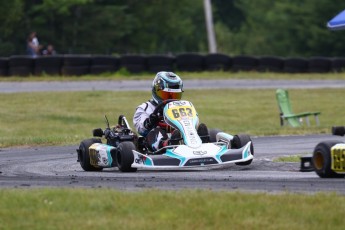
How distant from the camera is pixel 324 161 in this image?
939 cm

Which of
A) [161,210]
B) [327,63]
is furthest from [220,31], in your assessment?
[161,210]

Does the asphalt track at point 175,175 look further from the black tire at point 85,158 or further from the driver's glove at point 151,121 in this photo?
the driver's glove at point 151,121

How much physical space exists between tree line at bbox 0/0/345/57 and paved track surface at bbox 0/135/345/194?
82.1 ft

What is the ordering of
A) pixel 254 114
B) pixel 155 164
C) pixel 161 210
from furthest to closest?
pixel 254 114 → pixel 155 164 → pixel 161 210

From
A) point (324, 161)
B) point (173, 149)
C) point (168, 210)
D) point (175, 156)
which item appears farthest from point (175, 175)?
point (168, 210)

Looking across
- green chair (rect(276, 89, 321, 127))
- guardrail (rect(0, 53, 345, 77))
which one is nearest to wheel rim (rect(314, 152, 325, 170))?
green chair (rect(276, 89, 321, 127))

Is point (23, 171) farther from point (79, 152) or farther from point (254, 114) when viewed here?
point (254, 114)

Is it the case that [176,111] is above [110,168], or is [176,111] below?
above

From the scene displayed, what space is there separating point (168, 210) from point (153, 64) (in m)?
24.3

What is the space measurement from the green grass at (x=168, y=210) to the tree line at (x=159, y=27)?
100.0 ft

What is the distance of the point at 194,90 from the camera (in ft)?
95.1

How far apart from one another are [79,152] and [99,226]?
19.4 ft

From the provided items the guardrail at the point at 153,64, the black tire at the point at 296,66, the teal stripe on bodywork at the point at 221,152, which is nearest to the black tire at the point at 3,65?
the guardrail at the point at 153,64

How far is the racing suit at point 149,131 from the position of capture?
12.1 meters
